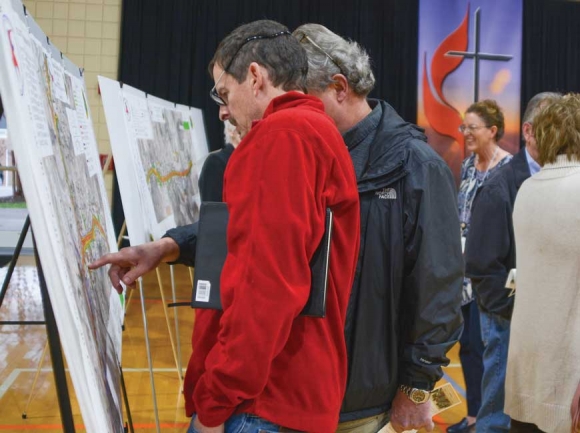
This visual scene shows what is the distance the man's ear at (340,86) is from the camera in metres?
1.59

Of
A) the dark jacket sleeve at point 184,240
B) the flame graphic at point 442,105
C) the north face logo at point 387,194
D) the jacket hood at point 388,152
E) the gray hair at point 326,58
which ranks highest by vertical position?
the flame graphic at point 442,105

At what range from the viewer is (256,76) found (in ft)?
4.00

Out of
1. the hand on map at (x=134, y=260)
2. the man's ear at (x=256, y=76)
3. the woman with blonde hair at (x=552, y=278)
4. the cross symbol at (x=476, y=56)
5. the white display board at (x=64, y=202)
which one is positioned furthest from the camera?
the cross symbol at (x=476, y=56)

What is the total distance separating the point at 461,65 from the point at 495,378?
22.4 feet

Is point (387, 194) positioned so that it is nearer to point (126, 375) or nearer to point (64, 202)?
point (64, 202)

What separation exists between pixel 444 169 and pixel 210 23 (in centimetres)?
714

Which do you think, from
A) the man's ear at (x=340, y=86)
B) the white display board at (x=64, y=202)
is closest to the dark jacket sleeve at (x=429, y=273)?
the man's ear at (x=340, y=86)

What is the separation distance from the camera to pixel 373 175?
1.52m

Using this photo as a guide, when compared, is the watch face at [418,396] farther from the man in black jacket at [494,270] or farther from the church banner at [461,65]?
the church banner at [461,65]

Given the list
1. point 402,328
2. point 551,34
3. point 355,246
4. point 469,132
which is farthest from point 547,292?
point 551,34

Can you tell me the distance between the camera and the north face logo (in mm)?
1525

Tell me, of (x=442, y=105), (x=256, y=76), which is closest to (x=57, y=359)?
(x=256, y=76)

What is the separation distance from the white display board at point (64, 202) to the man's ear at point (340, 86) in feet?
1.96

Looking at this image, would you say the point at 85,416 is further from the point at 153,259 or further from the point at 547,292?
the point at 547,292
